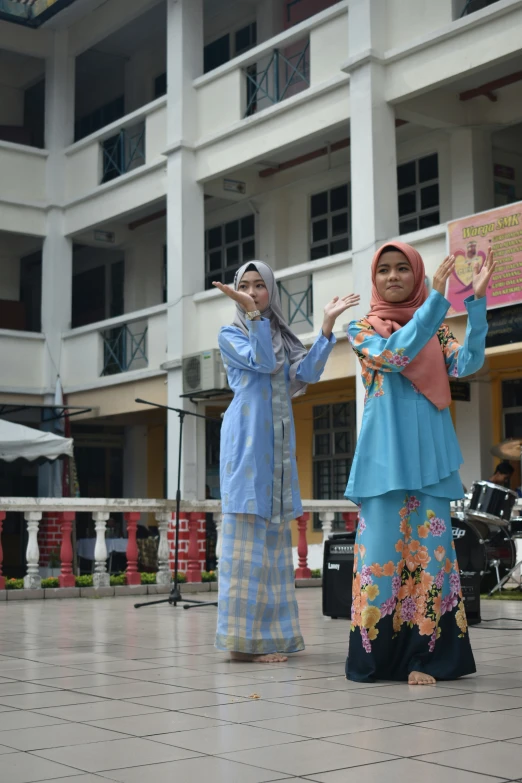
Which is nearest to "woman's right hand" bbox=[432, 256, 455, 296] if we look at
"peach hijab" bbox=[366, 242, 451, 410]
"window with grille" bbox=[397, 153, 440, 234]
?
"peach hijab" bbox=[366, 242, 451, 410]

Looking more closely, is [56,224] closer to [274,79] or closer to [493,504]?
[274,79]

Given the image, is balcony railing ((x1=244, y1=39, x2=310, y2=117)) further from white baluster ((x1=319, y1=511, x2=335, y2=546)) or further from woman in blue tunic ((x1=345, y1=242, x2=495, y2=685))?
woman in blue tunic ((x1=345, y1=242, x2=495, y2=685))

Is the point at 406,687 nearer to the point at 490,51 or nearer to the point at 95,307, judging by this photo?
the point at 490,51

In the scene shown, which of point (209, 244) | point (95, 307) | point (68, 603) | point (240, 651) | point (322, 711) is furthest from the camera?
point (95, 307)

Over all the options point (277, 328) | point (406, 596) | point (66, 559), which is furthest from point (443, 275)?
point (66, 559)

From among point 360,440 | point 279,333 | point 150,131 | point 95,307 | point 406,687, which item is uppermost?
point 150,131

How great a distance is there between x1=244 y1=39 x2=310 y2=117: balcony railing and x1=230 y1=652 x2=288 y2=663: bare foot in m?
11.8

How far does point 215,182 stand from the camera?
1778 cm

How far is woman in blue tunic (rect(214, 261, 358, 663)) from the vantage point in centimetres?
559

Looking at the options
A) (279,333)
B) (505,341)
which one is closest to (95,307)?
(505,341)

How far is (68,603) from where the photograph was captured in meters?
10.5

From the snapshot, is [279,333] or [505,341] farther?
[505,341]

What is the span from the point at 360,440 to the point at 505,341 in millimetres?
7957

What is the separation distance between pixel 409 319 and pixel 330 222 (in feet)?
42.5
